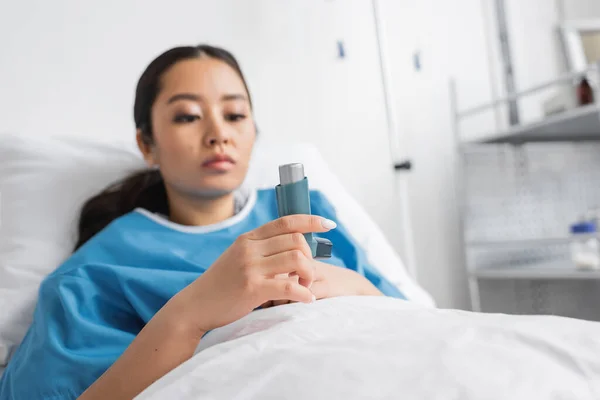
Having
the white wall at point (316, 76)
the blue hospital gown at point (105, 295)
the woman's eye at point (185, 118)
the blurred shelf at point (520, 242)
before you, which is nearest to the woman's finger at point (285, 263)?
the blue hospital gown at point (105, 295)

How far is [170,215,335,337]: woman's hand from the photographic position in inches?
22.8

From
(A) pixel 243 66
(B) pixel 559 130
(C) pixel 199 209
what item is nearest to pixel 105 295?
(C) pixel 199 209

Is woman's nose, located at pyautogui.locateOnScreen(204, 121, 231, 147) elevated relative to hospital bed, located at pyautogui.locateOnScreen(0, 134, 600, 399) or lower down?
elevated

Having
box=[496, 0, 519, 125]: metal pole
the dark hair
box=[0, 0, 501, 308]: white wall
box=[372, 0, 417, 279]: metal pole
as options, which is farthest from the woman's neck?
box=[496, 0, 519, 125]: metal pole

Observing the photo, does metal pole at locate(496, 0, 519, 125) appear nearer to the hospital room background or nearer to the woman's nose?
the hospital room background

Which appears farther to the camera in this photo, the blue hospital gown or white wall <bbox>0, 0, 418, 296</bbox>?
white wall <bbox>0, 0, 418, 296</bbox>

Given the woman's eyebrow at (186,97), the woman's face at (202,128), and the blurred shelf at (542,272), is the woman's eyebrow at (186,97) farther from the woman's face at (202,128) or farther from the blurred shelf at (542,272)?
the blurred shelf at (542,272)

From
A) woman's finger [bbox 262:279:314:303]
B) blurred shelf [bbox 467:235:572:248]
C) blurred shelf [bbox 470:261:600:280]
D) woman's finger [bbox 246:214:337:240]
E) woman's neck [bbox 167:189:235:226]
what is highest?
woman's neck [bbox 167:189:235:226]

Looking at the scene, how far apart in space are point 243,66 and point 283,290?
3.53ft

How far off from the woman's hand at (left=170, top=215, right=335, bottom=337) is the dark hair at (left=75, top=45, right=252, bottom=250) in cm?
41

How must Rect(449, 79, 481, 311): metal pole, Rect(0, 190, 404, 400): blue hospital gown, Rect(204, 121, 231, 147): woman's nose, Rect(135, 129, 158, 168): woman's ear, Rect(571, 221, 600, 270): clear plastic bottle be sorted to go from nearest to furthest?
Rect(0, 190, 404, 400): blue hospital gown, Rect(204, 121, 231, 147): woman's nose, Rect(135, 129, 158, 168): woman's ear, Rect(571, 221, 600, 270): clear plastic bottle, Rect(449, 79, 481, 311): metal pole

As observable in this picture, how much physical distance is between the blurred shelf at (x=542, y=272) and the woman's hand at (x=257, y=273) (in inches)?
48.3

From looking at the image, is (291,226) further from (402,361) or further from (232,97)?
(232,97)

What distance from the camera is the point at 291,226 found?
0.58m
